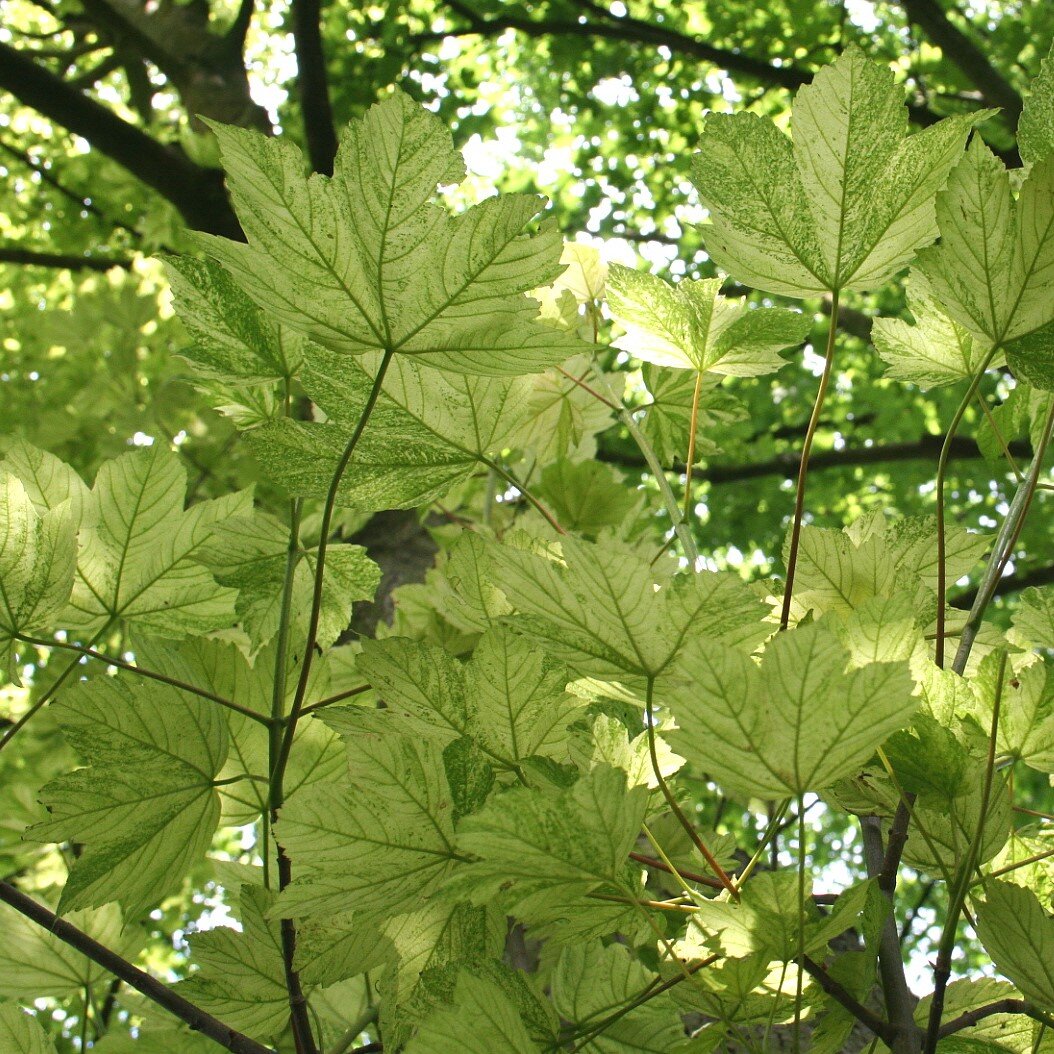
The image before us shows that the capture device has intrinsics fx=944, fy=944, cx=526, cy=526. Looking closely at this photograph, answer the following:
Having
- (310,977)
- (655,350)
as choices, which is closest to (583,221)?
(655,350)

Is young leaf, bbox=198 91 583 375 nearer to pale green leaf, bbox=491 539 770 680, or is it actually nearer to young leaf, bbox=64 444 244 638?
pale green leaf, bbox=491 539 770 680

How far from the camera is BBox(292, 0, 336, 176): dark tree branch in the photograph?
9.25 ft

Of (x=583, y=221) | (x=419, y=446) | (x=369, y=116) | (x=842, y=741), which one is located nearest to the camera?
(x=842, y=741)

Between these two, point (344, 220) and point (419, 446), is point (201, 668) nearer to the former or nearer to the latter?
point (419, 446)

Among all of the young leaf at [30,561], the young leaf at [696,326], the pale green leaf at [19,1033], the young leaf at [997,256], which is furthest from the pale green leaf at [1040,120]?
the pale green leaf at [19,1033]

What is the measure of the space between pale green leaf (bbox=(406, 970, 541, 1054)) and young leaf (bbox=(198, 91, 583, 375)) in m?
0.32

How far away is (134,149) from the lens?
2.82 metres

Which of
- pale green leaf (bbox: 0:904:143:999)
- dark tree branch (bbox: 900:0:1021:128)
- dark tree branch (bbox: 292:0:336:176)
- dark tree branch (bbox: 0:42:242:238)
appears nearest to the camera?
pale green leaf (bbox: 0:904:143:999)

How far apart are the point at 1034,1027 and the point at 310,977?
0.39 m

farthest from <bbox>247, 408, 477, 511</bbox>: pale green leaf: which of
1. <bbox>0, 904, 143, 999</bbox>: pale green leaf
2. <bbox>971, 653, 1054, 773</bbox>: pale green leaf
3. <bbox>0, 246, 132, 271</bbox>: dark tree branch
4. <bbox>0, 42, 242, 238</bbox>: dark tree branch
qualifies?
<bbox>0, 246, 132, 271</bbox>: dark tree branch

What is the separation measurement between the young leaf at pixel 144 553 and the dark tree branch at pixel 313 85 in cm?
230

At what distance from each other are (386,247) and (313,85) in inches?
105

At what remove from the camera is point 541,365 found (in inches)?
20.9

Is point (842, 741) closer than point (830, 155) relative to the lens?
Yes
